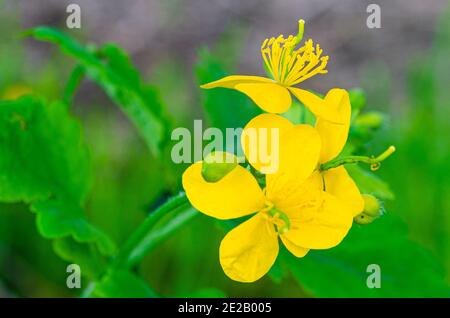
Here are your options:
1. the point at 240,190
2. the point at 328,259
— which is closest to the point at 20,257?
the point at 328,259

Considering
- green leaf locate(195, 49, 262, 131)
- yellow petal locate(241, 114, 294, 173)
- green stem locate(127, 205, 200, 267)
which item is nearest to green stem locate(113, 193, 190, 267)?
green stem locate(127, 205, 200, 267)

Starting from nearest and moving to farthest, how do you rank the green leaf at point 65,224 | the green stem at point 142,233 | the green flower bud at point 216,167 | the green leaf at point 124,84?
1. the green flower bud at point 216,167
2. the green stem at point 142,233
3. the green leaf at point 65,224
4. the green leaf at point 124,84

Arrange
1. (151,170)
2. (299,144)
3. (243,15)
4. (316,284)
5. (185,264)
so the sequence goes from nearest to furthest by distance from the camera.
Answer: (299,144) → (316,284) → (185,264) → (151,170) → (243,15)

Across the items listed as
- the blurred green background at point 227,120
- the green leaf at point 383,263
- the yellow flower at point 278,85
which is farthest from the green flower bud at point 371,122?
the yellow flower at point 278,85

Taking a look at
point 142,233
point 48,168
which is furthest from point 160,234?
point 48,168

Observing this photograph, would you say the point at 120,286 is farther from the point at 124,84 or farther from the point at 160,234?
the point at 124,84

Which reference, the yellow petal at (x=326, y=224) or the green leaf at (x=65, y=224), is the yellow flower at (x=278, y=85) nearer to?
the yellow petal at (x=326, y=224)

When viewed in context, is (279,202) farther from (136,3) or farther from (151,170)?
(136,3)
